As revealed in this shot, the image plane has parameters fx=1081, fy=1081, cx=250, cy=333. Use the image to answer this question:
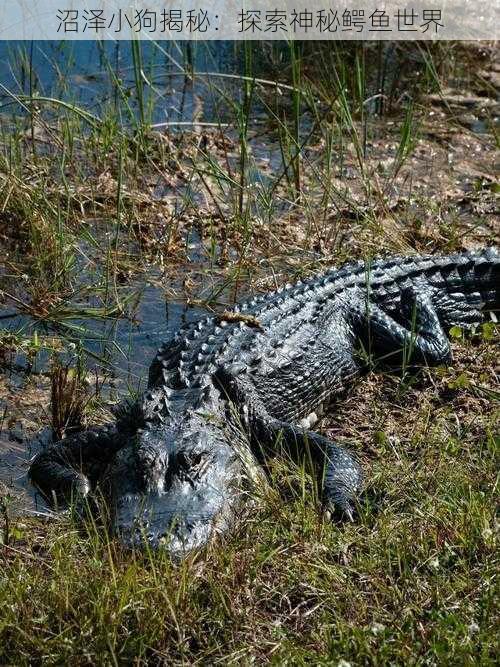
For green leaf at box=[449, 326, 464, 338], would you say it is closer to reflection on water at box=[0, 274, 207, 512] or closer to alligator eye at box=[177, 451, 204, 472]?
reflection on water at box=[0, 274, 207, 512]

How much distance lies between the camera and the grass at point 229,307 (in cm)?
358

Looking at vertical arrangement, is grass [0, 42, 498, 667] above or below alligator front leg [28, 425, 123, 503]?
above

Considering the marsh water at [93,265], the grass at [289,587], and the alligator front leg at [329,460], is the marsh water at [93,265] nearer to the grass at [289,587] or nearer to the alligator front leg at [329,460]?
the alligator front leg at [329,460]

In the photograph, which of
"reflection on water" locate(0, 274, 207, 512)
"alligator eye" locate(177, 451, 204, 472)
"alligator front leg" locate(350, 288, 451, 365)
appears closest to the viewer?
"alligator eye" locate(177, 451, 204, 472)

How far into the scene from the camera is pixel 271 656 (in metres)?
3.52

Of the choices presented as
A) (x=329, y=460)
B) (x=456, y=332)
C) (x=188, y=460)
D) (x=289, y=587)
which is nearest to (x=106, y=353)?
(x=188, y=460)

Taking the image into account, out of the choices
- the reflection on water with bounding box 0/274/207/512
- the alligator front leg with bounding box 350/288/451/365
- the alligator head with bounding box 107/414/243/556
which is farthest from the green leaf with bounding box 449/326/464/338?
the alligator head with bounding box 107/414/243/556

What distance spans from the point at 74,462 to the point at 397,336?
2038mm

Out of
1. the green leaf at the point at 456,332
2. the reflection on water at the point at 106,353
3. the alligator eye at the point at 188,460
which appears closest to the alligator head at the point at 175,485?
the alligator eye at the point at 188,460

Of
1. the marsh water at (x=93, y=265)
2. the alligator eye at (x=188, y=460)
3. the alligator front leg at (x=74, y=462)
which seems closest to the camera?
the alligator eye at (x=188, y=460)

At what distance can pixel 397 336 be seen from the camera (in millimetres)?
6043

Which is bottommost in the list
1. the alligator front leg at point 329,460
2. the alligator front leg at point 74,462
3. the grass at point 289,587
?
the alligator front leg at point 74,462

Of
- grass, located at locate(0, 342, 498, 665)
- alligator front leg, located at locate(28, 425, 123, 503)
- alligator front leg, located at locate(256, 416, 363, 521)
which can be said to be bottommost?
Answer: alligator front leg, located at locate(28, 425, 123, 503)

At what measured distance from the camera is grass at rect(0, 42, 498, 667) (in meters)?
3.58
